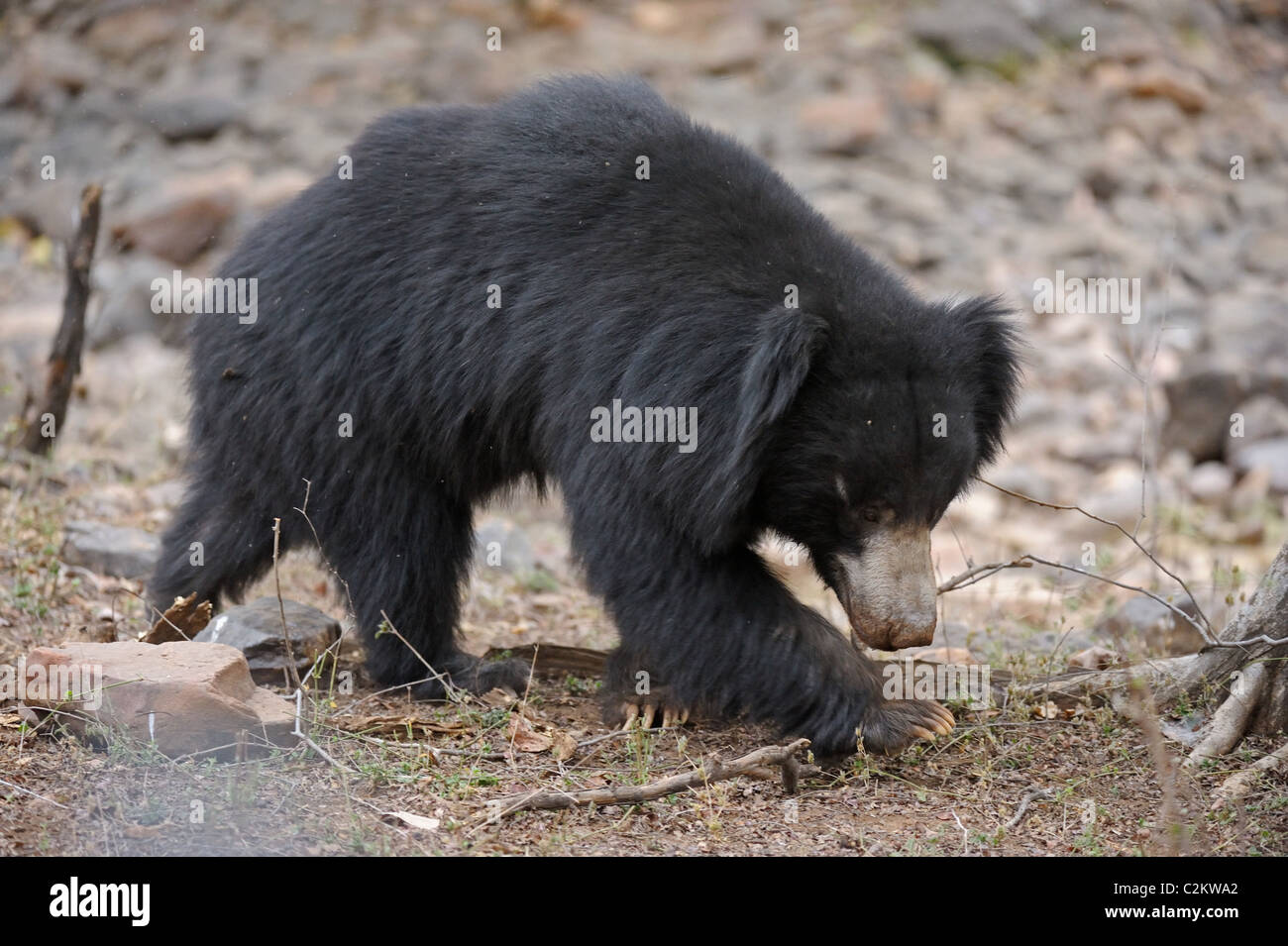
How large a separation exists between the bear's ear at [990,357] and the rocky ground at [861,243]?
0.42 meters

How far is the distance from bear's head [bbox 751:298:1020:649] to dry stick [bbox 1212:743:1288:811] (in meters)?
0.83

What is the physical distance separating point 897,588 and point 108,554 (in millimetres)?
3246

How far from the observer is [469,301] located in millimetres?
4355

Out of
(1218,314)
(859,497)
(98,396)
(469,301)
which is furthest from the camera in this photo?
(1218,314)

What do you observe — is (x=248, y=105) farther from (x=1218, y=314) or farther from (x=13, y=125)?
(x=1218, y=314)

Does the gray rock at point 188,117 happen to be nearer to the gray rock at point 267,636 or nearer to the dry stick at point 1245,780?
the gray rock at point 267,636

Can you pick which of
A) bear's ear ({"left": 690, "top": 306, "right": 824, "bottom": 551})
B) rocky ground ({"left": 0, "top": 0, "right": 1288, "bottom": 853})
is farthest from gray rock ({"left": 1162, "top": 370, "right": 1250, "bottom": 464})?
bear's ear ({"left": 690, "top": 306, "right": 824, "bottom": 551})

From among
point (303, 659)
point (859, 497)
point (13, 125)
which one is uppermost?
point (13, 125)

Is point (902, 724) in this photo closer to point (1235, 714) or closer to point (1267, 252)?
point (1235, 714)

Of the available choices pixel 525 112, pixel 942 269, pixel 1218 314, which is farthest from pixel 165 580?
pixel 1218 314

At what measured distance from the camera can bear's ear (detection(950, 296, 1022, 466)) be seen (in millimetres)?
4191

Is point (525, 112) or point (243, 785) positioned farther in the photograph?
point (525, 112)

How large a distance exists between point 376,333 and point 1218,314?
7296mm
